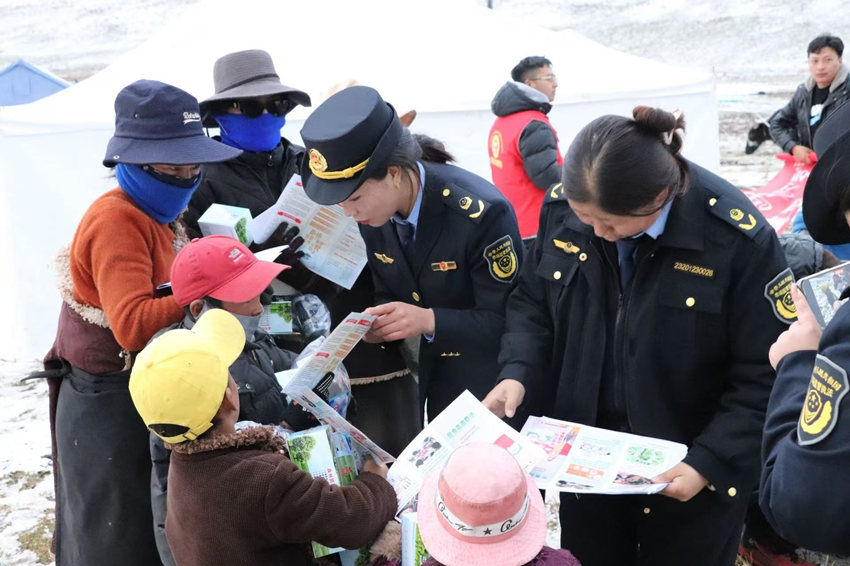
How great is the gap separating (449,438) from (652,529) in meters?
0.62

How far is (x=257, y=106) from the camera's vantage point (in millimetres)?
2990

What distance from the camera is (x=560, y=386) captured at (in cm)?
222

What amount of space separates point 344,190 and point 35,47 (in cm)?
2867

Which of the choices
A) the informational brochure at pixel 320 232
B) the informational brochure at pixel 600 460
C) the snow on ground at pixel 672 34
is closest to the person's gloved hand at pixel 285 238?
the informational brochure at pixel 320 232

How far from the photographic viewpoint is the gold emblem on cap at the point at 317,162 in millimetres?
2223

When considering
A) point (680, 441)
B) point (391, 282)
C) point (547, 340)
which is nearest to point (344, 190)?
point (391, 282)

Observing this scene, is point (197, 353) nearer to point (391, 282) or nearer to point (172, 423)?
point (172, 423)

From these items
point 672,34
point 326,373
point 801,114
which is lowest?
point 672,34

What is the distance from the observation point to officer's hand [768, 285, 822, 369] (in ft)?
4.75

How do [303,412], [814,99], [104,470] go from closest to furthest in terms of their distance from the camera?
1. [303,412]
2. [104,470]
3. [814,99]

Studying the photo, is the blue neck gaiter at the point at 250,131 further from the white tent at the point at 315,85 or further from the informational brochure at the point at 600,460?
the white tent at the point at 315,85

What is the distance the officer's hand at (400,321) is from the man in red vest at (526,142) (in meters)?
2.31

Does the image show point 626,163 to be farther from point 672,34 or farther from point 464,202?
point 672,34

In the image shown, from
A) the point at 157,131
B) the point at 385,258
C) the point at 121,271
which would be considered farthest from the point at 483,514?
the point at 157,131
